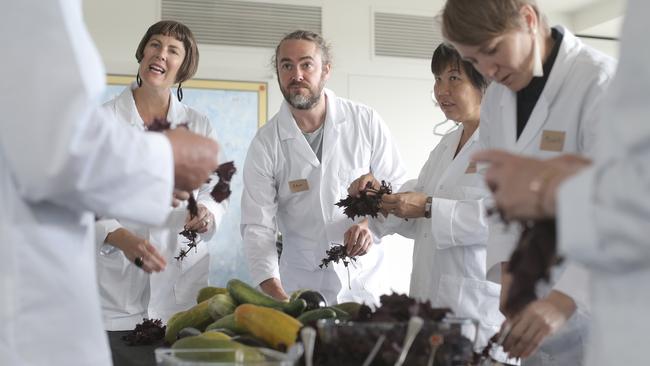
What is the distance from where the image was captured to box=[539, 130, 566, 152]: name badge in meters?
1.78

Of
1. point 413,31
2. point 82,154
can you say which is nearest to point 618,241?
point 82,154

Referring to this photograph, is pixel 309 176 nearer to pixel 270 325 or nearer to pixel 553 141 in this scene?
pixel 553 141

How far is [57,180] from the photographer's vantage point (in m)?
1.07

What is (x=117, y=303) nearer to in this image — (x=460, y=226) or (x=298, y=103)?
(x=298, y=103)

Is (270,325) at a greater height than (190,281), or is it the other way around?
(270,325)

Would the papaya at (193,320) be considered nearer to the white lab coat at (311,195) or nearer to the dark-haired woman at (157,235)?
the dark-haired woman at (157,235)

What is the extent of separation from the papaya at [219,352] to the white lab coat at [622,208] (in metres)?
0.56

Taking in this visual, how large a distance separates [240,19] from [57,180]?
16.0 ft

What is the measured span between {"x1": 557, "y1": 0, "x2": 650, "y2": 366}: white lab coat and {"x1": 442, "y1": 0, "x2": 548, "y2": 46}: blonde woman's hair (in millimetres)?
603

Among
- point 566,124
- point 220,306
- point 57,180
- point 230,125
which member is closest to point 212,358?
point 57,180

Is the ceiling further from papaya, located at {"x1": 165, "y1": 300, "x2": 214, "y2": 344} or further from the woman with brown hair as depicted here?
papaya, located at {"x1": 165, "y1": 300, "x2": 214, "y2": 344}

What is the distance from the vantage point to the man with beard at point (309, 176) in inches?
125

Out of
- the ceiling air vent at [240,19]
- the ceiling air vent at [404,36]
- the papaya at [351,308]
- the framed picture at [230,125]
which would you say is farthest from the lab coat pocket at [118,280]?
the ceiling air vent at [404,36]

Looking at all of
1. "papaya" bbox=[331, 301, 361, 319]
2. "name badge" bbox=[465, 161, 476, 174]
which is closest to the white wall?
"name badge" bbox=[465, 161, 476, 174]
